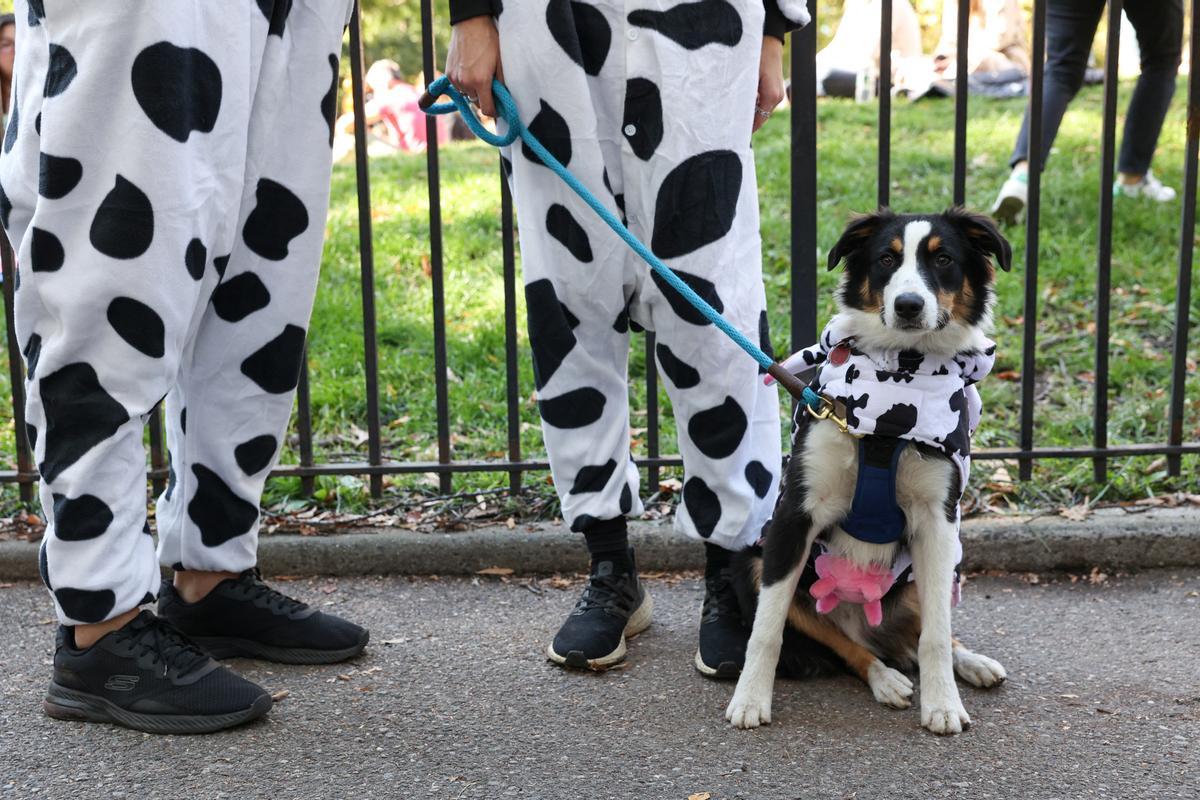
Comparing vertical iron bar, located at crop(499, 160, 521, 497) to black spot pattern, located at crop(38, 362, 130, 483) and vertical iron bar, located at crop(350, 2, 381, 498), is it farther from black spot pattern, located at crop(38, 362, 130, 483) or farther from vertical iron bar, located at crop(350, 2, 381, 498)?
black spot pattern, located at crop(38, 362, 130, 483)

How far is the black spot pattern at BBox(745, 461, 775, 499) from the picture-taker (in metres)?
2.64

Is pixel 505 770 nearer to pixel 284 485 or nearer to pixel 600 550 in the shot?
pixel 600 550

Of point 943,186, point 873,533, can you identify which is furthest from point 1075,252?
point 873,533

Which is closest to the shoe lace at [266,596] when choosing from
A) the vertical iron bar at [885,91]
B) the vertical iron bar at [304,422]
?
the vertical iron bar at [304,422]

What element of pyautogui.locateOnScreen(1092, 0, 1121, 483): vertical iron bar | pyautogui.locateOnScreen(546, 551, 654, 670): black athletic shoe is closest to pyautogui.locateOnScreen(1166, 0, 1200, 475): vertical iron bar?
pyautogui.locateOnScreen(1092, 0, 1121, 483): vertical iron bar

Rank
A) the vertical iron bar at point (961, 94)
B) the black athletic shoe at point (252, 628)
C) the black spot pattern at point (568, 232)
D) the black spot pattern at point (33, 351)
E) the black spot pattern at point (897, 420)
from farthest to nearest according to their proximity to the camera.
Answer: the vertical iron bar at point (961, 94), the black athletic shoe at point (252, 628), the black spot pattern at point (568, 232), the black spot pattern at point (897, 420), the black spot pattern at point (33, 351)

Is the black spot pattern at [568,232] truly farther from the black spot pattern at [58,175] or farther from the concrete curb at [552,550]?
the concrete curb at [552,550]

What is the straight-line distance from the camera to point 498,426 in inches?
159

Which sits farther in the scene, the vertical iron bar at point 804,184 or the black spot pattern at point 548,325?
the vertical iron bar at point 804,184

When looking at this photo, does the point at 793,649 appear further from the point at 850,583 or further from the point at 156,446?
the point at 156,446

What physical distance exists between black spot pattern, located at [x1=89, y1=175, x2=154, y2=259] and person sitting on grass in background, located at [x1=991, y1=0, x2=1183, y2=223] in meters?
3.98

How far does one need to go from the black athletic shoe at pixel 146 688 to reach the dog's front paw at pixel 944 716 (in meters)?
1.33

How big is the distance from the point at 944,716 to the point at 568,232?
1278 mm

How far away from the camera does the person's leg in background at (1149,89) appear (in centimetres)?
498
